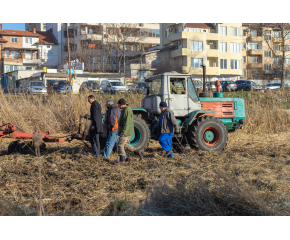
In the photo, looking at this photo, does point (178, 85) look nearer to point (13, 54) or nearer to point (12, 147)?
point (12, 147)

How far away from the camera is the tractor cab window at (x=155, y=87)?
32.1 feet

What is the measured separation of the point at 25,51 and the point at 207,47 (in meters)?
31.9

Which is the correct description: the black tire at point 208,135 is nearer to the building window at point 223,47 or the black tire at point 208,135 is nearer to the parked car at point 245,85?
the parked car at point 245,85

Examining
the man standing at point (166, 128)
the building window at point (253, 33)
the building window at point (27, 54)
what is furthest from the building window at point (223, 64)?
the man standing at point (166, 128)

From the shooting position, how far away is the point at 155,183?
5.24 m

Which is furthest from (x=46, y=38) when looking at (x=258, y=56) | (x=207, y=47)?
(x=258, y=56)

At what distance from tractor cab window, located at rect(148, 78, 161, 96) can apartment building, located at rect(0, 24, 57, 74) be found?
169 feet

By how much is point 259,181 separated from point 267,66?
2455 inches

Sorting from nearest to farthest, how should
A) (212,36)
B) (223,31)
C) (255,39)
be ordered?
(212,36) < (223,31) < (255,39)

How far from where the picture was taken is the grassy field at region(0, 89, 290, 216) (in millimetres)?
4676

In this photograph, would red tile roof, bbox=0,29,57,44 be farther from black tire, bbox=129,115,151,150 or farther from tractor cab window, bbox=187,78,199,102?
black tire, bbox=129,115,151,150

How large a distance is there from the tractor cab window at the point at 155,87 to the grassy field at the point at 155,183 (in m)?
1.74

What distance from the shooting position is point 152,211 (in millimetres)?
4789

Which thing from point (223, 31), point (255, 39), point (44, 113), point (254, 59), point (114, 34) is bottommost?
point (44, 113)
